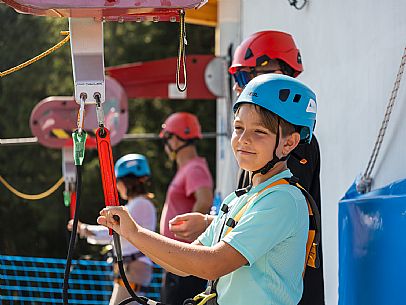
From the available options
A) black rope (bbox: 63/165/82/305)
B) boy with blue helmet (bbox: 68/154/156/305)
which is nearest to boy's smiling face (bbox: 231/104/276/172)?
→ black rope (bbox: 63/165/82/305)

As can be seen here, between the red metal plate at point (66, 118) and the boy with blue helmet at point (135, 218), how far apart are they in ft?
5.90

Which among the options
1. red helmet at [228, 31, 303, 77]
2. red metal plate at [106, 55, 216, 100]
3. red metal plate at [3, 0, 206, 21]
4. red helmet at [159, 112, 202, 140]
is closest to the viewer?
red metal plate at [3, 0, 206, 21]

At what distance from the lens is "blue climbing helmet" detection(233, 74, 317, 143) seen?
2.92 meters

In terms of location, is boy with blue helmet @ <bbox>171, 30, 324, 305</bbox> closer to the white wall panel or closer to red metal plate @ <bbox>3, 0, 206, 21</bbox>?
the white wall panel

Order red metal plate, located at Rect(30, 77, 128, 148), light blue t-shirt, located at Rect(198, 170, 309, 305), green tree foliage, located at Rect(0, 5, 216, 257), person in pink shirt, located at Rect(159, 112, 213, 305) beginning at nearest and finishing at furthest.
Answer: light blue t-shirt, located at Rect(198, 170, 309, 305)
person in pink shirt, located at Rect(159, 112, 213, 305)
red metal plate, located at Rect(30, 77, 128, 148)
green tree foliage, located at Rect(0, 5, 216, 257)

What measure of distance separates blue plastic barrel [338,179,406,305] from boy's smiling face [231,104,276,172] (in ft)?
1.52

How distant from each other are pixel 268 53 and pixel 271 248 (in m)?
1.52

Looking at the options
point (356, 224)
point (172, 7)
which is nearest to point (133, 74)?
point (356, 224)

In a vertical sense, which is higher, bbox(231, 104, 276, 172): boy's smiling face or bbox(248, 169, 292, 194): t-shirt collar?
bbox(231, 104, 276, 172): boy's smiling face

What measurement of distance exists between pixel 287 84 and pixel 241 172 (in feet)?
2.81

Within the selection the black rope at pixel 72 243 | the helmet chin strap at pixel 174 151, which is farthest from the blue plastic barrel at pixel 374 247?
the helmet chin strap at pixel 174 151

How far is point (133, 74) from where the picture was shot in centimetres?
1007

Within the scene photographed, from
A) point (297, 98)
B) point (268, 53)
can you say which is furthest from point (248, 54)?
point (297, 98)

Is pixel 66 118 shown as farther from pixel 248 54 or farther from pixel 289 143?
pixel 289 143
